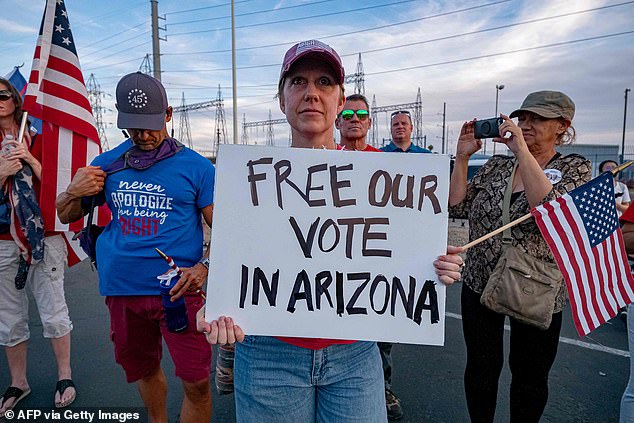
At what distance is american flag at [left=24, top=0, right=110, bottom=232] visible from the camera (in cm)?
275

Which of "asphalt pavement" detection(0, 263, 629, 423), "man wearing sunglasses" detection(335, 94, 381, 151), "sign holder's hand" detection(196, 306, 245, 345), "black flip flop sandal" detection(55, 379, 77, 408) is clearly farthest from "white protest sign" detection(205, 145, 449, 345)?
"black flip flop sandal" detection(55, 379, 77, 408)

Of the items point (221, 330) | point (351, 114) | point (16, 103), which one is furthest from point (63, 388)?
point (351, 114)

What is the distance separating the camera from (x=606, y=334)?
4.00 metres

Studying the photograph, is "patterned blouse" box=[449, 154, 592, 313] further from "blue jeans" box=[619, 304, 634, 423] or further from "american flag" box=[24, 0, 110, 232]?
"american flag" box=[24, 0, 110, 232]

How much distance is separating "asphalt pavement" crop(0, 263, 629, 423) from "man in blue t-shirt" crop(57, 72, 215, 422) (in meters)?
0.80

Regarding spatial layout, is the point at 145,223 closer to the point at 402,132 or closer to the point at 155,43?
the point at 402,132

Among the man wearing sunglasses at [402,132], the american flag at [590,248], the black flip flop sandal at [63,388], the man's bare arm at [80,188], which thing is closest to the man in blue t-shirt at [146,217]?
the man's bare arm at [80,188]

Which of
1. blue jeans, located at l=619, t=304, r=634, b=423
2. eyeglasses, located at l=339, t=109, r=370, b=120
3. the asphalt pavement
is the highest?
eyeglasses, located at l=339, t=109, r=370, b=120

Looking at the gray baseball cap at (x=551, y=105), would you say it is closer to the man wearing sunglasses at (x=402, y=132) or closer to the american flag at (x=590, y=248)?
the american flag at (x=590, y=248)

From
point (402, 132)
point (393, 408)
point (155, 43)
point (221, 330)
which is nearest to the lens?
point (221, 330)

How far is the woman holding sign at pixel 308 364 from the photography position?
1.33m

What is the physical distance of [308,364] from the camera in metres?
1.36

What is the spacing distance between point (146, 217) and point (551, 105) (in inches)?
89.3

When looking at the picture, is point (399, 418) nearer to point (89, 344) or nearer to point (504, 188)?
point (504, 188)
